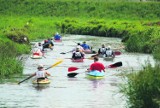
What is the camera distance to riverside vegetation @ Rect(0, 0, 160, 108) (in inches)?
824

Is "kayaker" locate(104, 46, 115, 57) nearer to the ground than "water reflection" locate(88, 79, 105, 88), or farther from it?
farther from it

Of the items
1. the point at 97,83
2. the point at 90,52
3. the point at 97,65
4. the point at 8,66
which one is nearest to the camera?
the point at 97,83

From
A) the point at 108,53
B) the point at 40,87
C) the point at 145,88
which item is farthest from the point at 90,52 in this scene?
the point at 145,88

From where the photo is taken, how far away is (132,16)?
93.0m

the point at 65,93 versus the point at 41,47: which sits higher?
the point at 41,47

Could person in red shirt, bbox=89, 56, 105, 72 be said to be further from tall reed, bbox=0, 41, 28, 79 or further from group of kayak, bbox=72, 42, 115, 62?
group of kayak, bbox=72, 42, 115, 62

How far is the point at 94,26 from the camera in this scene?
75.1 metres

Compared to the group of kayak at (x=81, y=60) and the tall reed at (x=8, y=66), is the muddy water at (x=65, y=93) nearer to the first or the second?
the group of kayak at (x=81, y=60)

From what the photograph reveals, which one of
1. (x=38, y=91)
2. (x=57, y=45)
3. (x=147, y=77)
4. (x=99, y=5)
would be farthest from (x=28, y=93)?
(x=99, y=5)

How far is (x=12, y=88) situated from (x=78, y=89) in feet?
11.3

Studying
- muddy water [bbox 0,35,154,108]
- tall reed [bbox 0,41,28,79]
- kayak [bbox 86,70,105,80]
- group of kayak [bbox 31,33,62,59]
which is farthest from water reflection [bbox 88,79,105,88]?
group of kayak [bbox 31,33,62,59]

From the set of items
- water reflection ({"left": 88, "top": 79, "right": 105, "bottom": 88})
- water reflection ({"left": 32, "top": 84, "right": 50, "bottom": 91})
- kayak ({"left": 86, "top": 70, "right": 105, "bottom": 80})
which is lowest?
water reflection ({"left": 88, "top": 79, "right": 105, "bottom": 88})

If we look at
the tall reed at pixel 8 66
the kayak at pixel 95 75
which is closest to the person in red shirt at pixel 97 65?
the kayak at pixel 95 75

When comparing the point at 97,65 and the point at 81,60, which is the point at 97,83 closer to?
the point at 97,65
